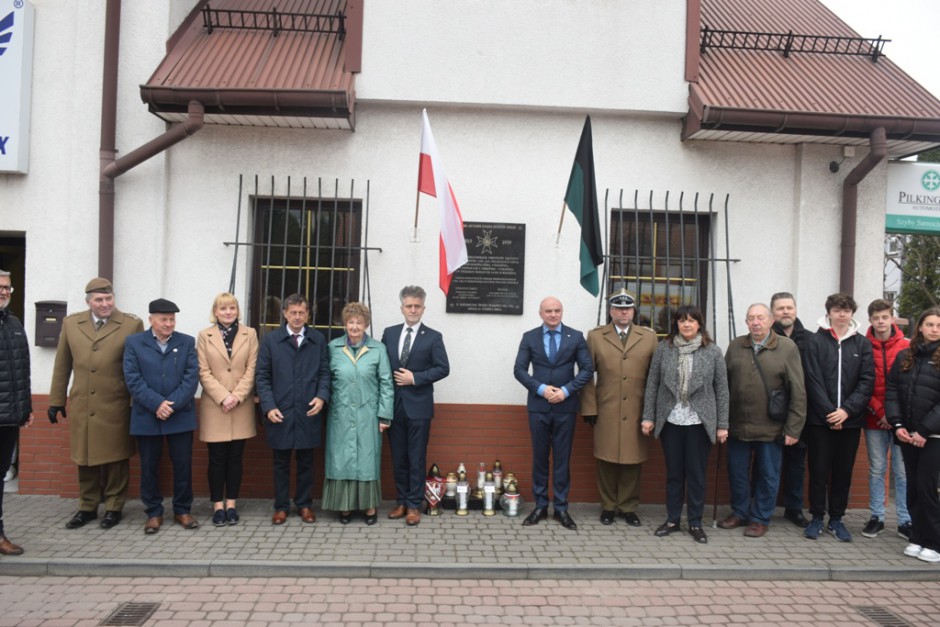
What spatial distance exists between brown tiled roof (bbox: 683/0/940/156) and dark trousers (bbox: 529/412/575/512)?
2857mm

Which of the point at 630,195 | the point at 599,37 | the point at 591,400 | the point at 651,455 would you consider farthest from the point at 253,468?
the point at 599,37

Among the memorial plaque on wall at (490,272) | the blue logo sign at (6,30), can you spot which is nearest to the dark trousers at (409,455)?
the memorial plaque on wall at (490,272)

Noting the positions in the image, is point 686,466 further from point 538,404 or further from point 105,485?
point 105,485

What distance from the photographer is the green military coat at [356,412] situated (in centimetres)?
519

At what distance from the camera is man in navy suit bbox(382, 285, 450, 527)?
5316 mm

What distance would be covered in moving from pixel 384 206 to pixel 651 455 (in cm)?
334

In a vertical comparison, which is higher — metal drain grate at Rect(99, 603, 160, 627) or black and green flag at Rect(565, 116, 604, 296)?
black and green flag at Rect(565, 116, 604, 296)

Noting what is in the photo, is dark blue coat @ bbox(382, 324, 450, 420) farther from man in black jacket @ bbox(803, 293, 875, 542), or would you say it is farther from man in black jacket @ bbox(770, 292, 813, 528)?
man in black jacket @ bbox(803, 293, 875, 542)

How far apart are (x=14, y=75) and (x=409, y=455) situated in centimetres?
485

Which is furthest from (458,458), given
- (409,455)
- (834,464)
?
(834,464)

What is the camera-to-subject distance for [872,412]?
5285mm

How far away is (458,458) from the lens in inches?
233

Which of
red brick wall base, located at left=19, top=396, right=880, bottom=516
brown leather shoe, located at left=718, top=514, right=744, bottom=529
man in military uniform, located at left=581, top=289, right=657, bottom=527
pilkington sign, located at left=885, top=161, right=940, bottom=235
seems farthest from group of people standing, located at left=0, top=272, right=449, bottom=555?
pilkington sign, located at left=885, top=161, right=940, bottom=235

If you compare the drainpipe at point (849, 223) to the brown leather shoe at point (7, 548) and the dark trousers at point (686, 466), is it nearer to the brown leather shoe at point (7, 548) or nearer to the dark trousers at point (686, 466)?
the dark trousers at point (686, 466)
